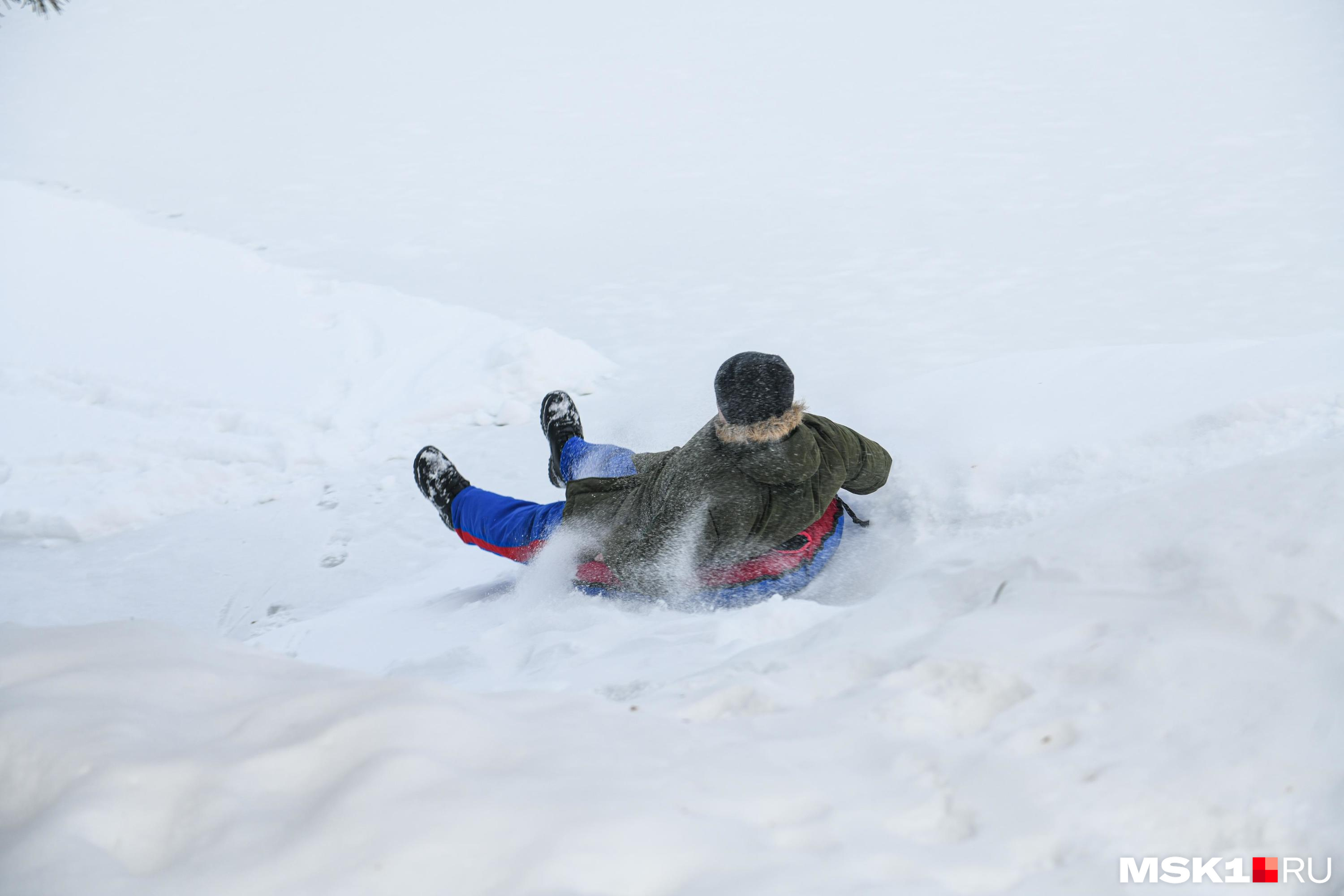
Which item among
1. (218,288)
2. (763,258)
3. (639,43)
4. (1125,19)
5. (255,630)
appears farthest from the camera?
(639,43)

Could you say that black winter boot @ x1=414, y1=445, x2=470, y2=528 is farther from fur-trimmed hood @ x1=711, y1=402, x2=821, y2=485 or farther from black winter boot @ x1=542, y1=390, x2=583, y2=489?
fur-trimmed hood @ x1=711, y1=402, x2=821, y2=485

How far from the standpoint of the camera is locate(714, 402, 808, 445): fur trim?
8.73ft

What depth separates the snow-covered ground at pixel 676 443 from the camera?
4.35ft

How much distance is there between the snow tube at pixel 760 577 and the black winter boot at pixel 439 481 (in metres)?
0.80

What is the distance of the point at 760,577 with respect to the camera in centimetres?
301

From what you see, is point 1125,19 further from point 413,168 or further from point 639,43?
point 413,168

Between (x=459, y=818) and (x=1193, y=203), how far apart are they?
25.0ft

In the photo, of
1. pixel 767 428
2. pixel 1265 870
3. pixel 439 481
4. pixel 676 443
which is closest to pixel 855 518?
pixel 767 428

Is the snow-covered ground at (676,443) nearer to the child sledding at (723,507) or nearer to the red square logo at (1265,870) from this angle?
the red square logo at (1265,870)

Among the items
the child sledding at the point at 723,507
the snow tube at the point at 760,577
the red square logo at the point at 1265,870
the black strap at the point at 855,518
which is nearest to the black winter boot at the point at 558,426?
the child sledding at the point at 723,507

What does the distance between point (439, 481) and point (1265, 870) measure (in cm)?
295

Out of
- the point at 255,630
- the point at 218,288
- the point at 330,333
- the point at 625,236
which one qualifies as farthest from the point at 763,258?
the point at 255,630

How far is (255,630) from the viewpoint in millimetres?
3354

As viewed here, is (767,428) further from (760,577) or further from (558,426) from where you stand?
(558,426)
